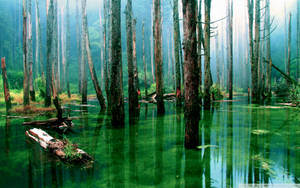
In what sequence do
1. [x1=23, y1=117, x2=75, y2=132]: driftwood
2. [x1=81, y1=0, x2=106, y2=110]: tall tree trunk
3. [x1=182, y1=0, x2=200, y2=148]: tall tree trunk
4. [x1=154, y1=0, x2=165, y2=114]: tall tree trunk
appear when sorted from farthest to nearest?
[x1=81, y1=0, x2=106, y2=110]: tall tree trunk → [x1=154, y1=0, x2=165, y2=114]: tall tree trunk → [x1=23, y1=117, x2=75, y2=132]: driftwood → [x1=182, y1=0, x2=200, y2=148]: tall tree trunk

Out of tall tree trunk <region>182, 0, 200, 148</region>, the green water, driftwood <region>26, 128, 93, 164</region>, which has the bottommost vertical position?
the green water

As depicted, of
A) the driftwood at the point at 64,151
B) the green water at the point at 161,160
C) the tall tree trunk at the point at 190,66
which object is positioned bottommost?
the green water at the point at 161,160

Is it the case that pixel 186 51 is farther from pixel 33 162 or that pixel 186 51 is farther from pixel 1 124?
pixel 1 124

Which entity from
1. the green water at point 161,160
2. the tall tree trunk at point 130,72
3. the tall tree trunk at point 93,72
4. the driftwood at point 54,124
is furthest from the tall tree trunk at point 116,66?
the tall tree trunk at point 93,72

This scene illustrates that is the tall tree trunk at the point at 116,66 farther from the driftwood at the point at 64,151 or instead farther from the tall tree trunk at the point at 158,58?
the tall tree trunk at the point at 158,58

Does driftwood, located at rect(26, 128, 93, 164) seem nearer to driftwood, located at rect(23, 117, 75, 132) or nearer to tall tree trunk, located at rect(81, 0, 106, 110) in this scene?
driftwood, located at rect(23, 117, 75, 132)

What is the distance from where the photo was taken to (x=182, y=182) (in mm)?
3047

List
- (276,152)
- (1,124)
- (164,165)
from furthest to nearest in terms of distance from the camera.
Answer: (1,124) < (276,152) < (164,165)

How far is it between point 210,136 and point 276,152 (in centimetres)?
170

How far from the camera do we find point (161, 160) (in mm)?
4000

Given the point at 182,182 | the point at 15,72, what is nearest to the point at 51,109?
the point at 182,182

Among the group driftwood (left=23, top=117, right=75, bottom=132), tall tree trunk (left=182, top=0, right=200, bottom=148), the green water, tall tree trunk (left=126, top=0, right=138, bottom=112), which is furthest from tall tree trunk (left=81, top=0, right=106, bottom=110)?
tall tree trunk (left=182, top=0, right=200, bottom=148)

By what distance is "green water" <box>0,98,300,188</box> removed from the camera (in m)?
3.11

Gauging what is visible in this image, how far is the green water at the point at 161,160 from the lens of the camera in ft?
10.2
